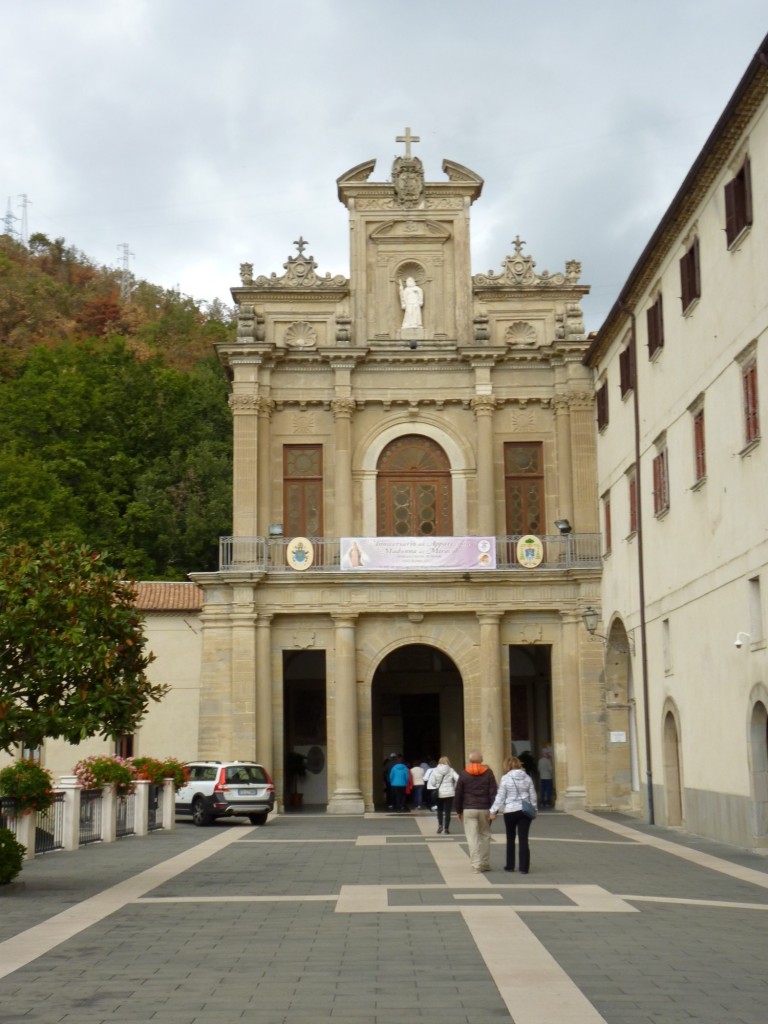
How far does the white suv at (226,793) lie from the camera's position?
31.5 m

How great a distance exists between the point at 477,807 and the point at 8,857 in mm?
6378

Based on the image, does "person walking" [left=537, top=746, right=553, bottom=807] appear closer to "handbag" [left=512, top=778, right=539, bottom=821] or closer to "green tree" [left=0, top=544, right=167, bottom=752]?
→ "handbag" [left=512, top=778, right=539, bottom=821]

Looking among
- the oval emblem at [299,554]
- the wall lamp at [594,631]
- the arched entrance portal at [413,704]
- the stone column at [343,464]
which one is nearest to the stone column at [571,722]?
the wall lamp at [594,631]

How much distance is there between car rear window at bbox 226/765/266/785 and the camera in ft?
105

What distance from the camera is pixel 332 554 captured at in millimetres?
36875

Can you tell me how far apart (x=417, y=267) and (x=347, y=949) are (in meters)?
29.1

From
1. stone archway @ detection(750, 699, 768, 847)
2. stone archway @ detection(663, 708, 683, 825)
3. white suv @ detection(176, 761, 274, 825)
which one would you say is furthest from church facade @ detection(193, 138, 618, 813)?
stone archway @ detection(750, 699, 768, 847)

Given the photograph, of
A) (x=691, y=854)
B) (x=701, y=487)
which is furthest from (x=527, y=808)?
(x=701, y=487)

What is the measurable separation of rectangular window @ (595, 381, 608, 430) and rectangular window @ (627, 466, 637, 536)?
3.93m

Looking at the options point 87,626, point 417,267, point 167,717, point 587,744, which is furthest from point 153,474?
point 87,626

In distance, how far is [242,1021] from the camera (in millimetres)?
8961

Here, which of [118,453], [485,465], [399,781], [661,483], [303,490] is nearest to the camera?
[661,483]

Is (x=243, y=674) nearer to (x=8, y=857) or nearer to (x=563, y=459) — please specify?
(x=563, y=459)

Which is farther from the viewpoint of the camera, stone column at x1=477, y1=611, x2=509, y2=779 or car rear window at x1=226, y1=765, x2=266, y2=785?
stone column at x1=477, y1=611, x2=509, y2=779
